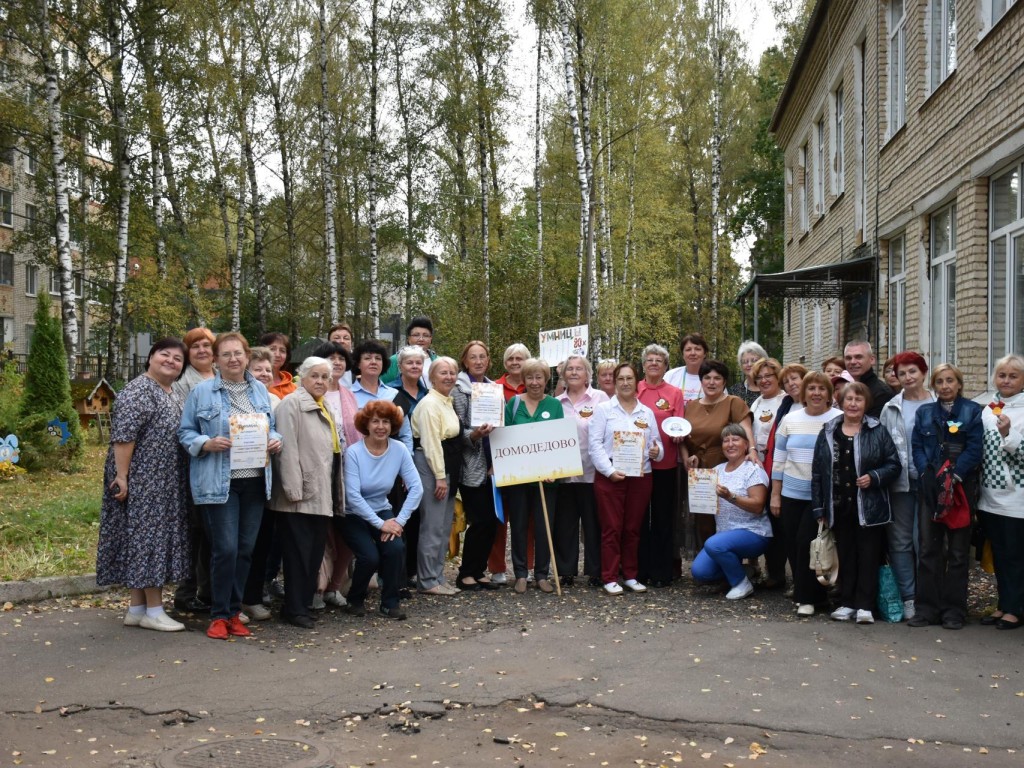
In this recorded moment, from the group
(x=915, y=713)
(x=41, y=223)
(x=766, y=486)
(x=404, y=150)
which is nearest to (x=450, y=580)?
(x=766, y=486)

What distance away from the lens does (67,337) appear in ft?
70.7

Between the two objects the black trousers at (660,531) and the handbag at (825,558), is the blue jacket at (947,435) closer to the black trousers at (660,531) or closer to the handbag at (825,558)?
the handbag at (825,558)

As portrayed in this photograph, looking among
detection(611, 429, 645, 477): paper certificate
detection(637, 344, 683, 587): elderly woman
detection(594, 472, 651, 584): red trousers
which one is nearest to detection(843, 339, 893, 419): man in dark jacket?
detection(637, 344, 683, 587): elderly woman

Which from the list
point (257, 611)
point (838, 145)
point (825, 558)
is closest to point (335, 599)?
point (257, 611)

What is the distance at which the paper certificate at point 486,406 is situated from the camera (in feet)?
29.4

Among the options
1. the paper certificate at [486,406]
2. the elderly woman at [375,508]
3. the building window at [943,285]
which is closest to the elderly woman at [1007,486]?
the paper certificate at [486,406]

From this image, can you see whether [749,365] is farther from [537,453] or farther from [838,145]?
[838,145]

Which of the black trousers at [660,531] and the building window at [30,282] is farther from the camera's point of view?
the building window at [30,282]

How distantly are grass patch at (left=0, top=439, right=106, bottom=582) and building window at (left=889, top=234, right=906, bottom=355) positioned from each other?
11.1 meters

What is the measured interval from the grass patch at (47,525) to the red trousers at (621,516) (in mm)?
4511

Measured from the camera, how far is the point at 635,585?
29.9 ft

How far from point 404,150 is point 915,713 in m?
35.5

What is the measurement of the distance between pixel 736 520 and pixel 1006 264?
170 inches

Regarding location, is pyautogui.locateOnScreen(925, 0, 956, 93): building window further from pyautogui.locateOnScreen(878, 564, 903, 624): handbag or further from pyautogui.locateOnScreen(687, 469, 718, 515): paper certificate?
Answer: pyautogui.locateOnScreen(878, 564, 903, 624): handbag
